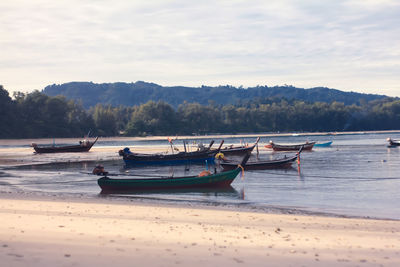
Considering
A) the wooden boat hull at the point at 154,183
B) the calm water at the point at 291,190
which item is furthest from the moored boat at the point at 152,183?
the calm water at the point at 291,190

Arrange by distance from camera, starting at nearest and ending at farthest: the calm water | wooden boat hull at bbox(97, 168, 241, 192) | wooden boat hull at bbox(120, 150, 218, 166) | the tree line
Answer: the calm water, wooden boat hull at bbox(97, 168, 241, 192), wooden boat hull at bbox(120, 150, 218, 166), the tree line

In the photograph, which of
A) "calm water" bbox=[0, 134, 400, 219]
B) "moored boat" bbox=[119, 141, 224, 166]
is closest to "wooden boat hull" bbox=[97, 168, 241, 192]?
"calm water" bbox=[0, 134, 400, 219]

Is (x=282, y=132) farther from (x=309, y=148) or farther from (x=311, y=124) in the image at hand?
(x=309, y=148)

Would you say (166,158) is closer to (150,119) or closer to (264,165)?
(264,165)

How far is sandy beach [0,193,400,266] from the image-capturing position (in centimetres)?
925

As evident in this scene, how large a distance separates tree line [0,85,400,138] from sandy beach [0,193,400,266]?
368 feet

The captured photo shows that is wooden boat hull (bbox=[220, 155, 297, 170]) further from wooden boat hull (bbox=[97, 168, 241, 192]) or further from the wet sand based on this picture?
the wet sand

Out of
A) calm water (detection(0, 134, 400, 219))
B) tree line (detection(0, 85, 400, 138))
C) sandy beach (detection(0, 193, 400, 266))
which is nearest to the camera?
sandy beach (detection(0, 193, 400, 266))

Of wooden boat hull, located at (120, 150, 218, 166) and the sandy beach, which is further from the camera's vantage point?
wooden boat hull, located at (120, 150, 218, 166)

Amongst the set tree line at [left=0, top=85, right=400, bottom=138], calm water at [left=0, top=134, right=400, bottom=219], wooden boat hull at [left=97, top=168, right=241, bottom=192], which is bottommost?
calm water at [left=0, top=134, right=400, bottom=219]

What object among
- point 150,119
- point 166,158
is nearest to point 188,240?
point 166,158

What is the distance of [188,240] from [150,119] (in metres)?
145

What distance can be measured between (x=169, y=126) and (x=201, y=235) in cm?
14434

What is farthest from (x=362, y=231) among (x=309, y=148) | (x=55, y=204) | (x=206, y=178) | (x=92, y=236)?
(x=309, y=148)
